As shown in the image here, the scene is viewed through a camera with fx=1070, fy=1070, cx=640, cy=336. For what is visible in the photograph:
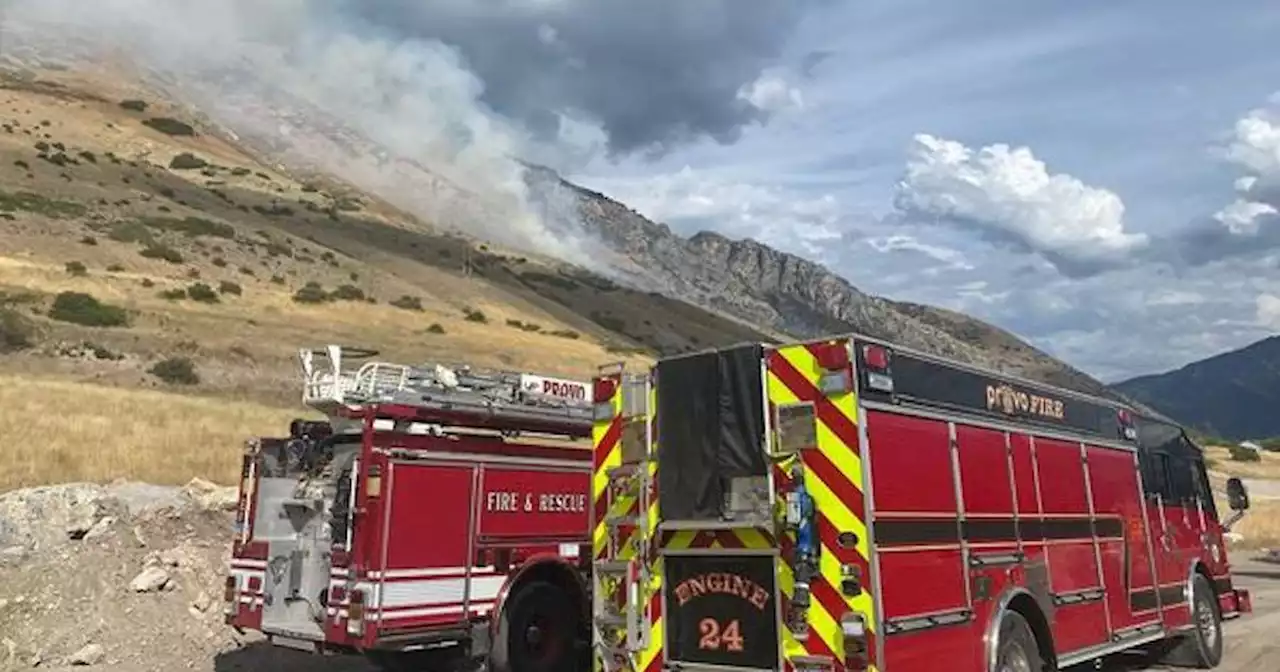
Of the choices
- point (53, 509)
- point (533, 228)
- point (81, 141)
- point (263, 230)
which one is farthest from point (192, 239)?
point (533, 228)

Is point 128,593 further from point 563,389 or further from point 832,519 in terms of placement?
point 832,519

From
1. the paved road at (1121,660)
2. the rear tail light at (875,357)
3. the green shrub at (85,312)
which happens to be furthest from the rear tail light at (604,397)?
the green shrub at (85,312)

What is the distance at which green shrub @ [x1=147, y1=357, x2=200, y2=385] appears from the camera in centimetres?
3097

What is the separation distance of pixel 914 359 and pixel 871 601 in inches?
74.4

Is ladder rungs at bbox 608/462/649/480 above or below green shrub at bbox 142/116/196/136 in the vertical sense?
below

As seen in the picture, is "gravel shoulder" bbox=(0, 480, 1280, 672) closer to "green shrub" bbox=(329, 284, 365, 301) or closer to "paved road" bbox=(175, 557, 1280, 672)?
"paved road" bbox=(175, 557, 1280, 672)

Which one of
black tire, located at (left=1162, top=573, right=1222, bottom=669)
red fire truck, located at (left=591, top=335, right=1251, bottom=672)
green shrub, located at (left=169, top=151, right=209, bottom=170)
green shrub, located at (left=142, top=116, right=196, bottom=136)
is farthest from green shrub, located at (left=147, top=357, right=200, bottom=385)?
green shrub, located at (left=142, top=116, right=196, bottom=136)

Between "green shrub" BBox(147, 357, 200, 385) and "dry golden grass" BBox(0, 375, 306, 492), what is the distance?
3.71 m

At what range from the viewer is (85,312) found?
120 feet

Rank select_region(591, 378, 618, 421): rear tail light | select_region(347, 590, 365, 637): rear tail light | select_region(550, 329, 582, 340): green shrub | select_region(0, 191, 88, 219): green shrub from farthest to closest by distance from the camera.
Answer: select_region(550, 329, 582, 340): green shrub, select_region(0, 191, 88, 219): green shrub, select_region(347, 590, 365, 637): rear tail light, select_region(591, 378, 618, 421): rear tail light

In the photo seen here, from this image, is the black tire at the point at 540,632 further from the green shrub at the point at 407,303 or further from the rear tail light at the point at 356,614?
the green shrub at the point at 407,303

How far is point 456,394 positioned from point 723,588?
4.25m

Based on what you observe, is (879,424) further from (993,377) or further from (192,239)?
(192,239)

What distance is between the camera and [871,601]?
6.56m
